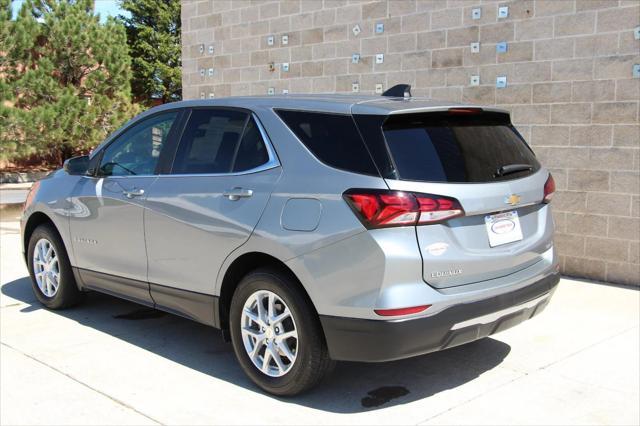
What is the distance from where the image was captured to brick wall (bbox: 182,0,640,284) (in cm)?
676

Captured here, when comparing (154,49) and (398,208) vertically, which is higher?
(154,49)

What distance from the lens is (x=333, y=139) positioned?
12.8 feet

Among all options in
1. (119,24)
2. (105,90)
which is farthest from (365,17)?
(119,24)

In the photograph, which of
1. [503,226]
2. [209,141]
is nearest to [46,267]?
[209,141]

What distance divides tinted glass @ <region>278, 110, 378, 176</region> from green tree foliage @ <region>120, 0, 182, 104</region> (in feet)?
113

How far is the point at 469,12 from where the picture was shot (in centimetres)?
773

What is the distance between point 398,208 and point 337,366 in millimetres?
1521

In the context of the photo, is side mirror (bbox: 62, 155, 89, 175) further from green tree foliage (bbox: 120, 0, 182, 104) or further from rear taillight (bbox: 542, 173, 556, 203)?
green tree foliage (bbox: 120, 0, 182, 104)

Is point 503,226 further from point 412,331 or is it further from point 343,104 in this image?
point 343,104

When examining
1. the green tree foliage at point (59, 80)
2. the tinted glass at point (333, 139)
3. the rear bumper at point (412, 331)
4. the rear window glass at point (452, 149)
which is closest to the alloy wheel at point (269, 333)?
the rear bumper at point (412, 331)

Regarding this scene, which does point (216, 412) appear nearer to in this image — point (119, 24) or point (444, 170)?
point (444, 170)

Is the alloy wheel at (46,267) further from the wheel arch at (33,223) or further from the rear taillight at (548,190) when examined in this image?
the rear taillight at (548,190)

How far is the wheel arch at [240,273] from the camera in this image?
391 cm

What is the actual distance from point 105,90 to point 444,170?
69.8 ft
